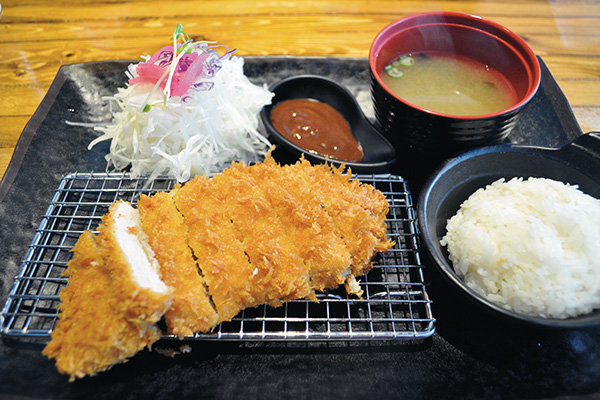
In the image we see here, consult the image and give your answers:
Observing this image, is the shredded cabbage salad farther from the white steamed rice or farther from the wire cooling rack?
the white steamed rice

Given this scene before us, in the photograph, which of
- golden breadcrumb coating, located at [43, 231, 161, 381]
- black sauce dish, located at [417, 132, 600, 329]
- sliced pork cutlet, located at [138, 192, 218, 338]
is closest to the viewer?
golden breadcrumb coating, located at [43, 231, 161, 381]

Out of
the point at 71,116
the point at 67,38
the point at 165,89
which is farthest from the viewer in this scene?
the point at 67,38

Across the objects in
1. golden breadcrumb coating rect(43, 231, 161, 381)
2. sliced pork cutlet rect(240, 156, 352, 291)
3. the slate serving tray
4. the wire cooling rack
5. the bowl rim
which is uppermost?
the bowl rim

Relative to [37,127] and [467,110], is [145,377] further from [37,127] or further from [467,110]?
[467,110]

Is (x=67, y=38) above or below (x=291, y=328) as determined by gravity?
above

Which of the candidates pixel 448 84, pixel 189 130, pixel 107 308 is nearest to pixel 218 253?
pixel 107 308

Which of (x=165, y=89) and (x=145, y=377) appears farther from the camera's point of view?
(x=165, y=89)

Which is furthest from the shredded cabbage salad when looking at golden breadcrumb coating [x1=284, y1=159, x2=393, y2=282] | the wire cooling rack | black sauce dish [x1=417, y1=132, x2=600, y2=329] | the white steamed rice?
the white steamed rice

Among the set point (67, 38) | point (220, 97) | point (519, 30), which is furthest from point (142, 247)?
point (519, 30)
